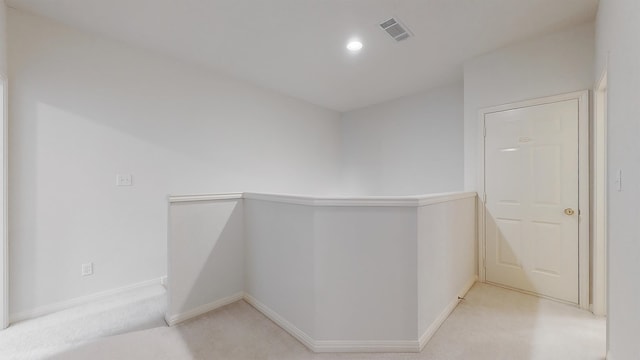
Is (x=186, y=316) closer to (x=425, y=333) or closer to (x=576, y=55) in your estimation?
(x=425, y=333)

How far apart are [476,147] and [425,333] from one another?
2239 mm

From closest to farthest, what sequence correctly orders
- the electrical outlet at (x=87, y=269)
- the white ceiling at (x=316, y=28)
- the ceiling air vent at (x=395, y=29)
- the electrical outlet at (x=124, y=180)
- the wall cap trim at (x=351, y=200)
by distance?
the wall cap trim at (x=351, y=200)
the white ceiling at (x=316, y=28)
the ceiling air vent at (x=395, y=29)
the electrical outlet at (x=87, y=269)
the electrical outlet at (x=124, y=180)

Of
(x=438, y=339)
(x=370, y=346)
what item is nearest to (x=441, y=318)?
(x=438, y=339)

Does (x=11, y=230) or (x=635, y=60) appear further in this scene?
(x=11, y=230)

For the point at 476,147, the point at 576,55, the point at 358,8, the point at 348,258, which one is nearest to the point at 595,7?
the point at 576,55

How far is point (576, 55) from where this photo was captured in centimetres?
248

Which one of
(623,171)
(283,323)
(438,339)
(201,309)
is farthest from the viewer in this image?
(201,309)

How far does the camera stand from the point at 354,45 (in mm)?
2854

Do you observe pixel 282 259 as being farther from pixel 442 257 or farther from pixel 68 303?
pixel 68 303

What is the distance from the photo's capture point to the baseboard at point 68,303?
2270mm

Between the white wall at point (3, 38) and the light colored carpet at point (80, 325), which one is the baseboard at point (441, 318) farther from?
the white wall at point (3, 38)

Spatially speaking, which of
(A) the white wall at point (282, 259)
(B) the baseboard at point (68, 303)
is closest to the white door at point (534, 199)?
(A) the white wall at point (282, 259)

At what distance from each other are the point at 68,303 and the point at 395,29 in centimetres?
410

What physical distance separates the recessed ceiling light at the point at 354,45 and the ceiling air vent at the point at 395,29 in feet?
1.13
